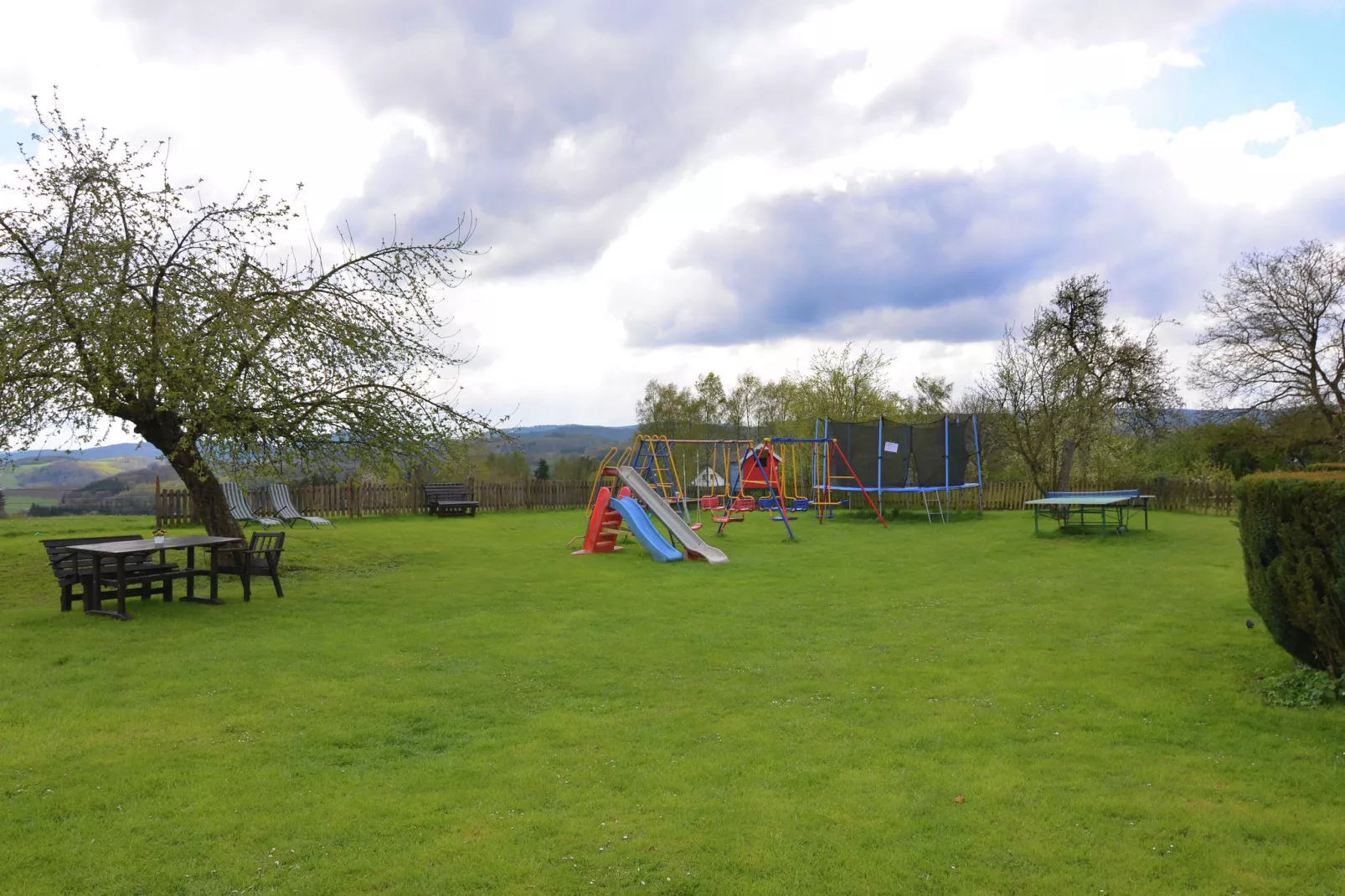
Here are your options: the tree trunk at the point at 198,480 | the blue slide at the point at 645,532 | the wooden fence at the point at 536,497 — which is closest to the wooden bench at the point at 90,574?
the tree trunk at the point at 198,480

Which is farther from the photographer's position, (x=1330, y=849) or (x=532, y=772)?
(x=532, y=772)

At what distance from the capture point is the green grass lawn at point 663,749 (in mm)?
3455

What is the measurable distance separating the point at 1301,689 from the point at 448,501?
70.6ft

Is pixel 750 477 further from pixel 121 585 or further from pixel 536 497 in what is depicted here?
pixel 121 585

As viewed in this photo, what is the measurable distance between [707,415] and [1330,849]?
51.3m

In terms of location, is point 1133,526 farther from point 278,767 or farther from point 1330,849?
point 278,767

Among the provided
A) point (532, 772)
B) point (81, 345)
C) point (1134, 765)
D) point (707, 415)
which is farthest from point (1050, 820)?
point (707, 415)

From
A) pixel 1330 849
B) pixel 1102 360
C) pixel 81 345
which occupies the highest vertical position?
pixel 1102 360

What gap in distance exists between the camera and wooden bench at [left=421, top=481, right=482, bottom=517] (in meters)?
24.1

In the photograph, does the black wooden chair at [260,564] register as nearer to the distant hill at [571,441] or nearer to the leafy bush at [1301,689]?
the leafy bush at [1301,689]

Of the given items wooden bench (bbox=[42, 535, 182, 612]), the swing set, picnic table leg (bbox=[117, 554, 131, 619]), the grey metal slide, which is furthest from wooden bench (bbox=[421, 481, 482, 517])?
picnic table leg (bbox=[117, 554, 131, 619])

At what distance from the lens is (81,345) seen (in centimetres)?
988

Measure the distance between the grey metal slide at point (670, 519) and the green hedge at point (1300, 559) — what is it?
841 cm

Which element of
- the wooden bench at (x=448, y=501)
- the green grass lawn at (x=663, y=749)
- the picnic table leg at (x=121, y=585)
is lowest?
the green grass lawn at (x=663, y=749)
